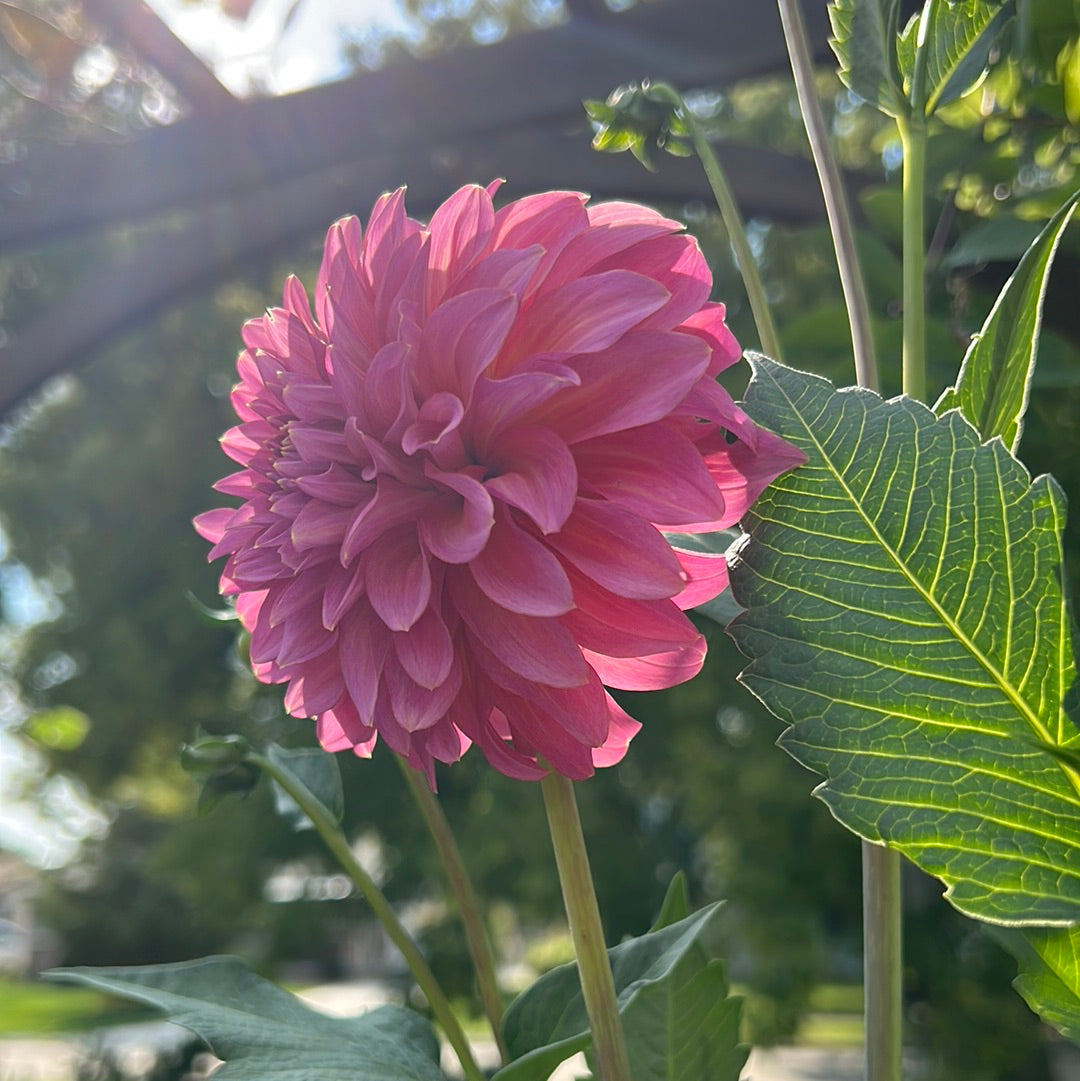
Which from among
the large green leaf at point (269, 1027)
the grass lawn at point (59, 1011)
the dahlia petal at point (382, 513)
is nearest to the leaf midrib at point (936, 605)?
the dahlia petal at point (382, 513)

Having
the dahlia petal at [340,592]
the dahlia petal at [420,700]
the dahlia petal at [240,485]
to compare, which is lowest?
the dahlia petal at [420,700]

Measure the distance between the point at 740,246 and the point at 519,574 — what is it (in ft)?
0.54

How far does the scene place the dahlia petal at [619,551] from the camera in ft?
0.83

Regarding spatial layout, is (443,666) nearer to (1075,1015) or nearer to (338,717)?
(338,717)

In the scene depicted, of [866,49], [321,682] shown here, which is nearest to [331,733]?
[321,682]

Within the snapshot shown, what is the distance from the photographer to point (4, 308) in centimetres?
429

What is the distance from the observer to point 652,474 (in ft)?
0.87

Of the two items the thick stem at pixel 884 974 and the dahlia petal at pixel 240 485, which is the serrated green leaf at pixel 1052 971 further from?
the dahlia petal at pixel 240 485

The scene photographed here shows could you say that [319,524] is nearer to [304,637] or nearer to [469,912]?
[304,637]

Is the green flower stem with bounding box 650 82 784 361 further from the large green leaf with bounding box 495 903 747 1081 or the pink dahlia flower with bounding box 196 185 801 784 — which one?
the large green leaf with bounding box 495 903 747 1081

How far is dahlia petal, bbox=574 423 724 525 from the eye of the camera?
254 mm

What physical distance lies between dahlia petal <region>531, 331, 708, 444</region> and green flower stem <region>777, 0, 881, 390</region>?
80mm

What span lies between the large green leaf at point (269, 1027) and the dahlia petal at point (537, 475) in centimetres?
17

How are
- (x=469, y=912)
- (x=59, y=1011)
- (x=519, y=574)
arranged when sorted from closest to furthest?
(x=519, y=574), (x=469, y=912), (x=59, y=1011)
